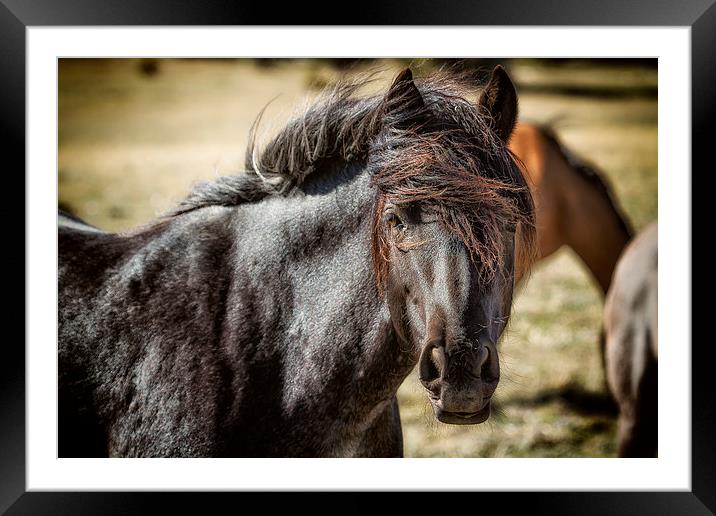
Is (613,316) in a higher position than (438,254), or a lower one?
lower

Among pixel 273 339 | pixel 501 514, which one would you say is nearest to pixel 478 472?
pixel 501 514

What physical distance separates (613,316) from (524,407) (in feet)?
4.82

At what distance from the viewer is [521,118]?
25.7ft

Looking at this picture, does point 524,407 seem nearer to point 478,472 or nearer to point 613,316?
point 613,316

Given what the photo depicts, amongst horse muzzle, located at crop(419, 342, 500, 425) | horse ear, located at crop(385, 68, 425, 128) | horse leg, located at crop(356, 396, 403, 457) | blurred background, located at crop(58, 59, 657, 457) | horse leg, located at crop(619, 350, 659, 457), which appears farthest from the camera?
blurred background, located at crop(58, 59, 657, 457)

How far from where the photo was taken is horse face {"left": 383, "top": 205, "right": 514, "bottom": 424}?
1.85m

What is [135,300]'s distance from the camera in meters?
2.28

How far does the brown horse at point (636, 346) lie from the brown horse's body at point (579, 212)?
133cm

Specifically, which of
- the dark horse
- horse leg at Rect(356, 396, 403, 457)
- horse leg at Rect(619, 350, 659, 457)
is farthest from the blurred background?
horse leg at Rect(619, 350, 659, 457)

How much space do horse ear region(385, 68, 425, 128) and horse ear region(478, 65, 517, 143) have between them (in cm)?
20

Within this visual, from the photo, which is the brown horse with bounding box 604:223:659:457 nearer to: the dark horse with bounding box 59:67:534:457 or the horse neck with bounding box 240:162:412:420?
the dark horse with bounding box 59:67:534:457
